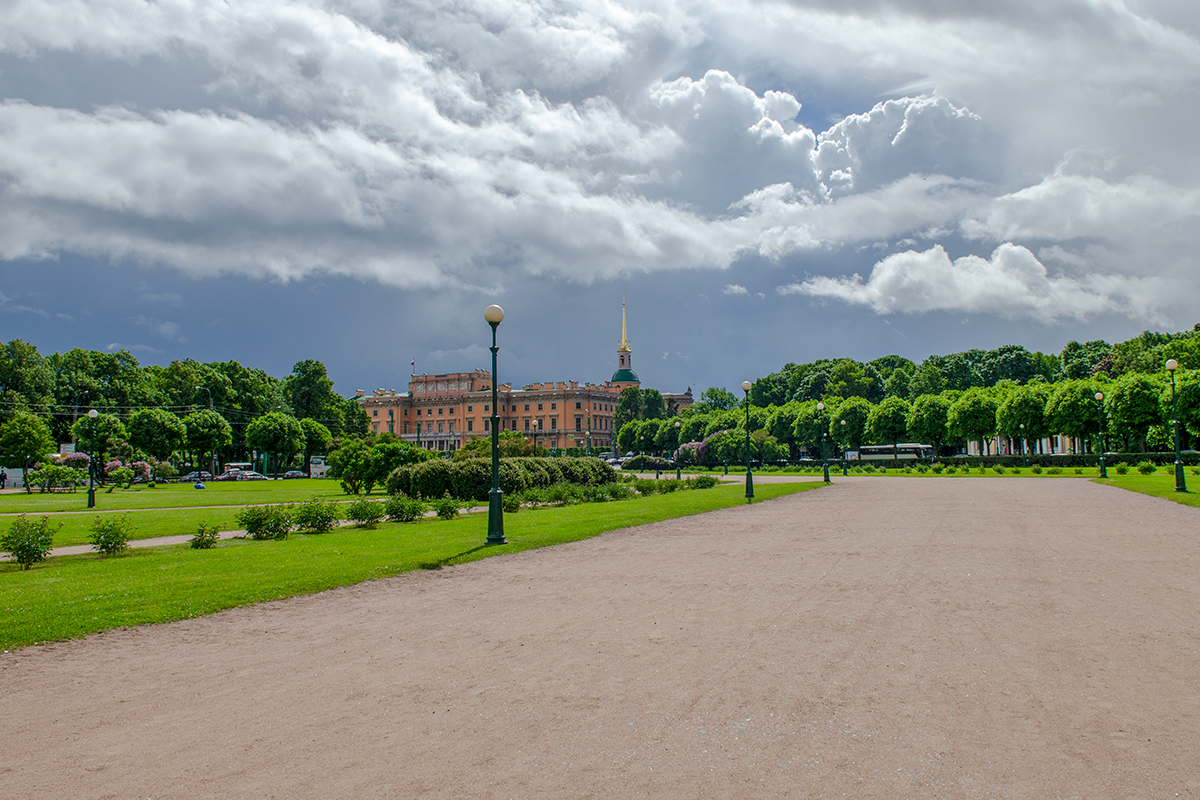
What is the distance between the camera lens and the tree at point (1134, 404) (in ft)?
179

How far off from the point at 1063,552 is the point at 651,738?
1052cm

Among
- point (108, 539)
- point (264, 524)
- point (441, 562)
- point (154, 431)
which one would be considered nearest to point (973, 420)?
point (264, 524)

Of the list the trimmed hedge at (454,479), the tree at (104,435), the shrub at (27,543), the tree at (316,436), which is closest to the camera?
the shrub at (27,543)

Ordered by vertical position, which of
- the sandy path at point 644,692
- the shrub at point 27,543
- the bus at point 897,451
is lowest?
the bus at point 897,451

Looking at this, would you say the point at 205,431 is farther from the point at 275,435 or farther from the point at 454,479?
the point at 454,479

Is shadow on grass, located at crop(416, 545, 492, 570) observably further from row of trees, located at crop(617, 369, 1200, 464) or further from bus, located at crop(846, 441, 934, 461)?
bus, located at crop(846, 441, 934, 461)

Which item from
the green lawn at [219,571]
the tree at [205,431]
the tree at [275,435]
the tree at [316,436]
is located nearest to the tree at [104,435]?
the tree at [205,431]

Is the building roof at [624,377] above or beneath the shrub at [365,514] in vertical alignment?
above

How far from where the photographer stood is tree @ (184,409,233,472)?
229 ft

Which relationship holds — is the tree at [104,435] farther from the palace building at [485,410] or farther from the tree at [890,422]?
the palace building at [485,410]

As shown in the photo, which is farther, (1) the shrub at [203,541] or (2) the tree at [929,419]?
(2) the tree at [929,419]

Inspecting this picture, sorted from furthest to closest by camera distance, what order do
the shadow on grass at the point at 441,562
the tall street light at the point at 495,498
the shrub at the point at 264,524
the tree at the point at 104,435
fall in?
the tree at the point at 104,435 → the shrub at the point at 264,524 → the tall street light at the point at 495,498 → the shadow on grass at the point at 441,562

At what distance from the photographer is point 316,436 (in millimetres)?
76750

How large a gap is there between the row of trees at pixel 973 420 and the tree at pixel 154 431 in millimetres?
45203
